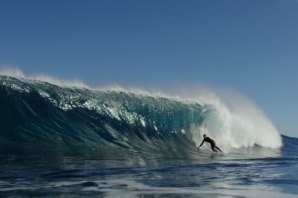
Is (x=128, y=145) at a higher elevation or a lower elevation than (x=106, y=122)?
lower

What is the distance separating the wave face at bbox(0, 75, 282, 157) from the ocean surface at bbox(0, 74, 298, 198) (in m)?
0.05

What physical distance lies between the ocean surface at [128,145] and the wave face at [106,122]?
0.05 metres

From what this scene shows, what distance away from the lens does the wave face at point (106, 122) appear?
20781 millimetres

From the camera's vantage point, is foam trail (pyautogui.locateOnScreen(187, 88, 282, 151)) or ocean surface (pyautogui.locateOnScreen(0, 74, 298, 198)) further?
foam trail (pyautogui.locateOnScreen(187, 88, 282, 151))

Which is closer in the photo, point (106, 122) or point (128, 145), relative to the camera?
point (128, 145)

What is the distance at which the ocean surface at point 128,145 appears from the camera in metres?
10.7

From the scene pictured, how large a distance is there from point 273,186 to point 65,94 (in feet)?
54.8

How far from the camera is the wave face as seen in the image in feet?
68.2

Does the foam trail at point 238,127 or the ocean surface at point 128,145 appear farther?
the foam trail at point 238,127

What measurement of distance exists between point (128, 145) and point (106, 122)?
9.86ft

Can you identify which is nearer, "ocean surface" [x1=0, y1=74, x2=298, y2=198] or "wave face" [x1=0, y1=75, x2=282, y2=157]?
"ocean surface" [x1=0, y1=74, x2=298, y2=198]

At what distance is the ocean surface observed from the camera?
1070 cm

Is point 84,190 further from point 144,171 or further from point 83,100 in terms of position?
point 83,100

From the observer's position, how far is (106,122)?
2512 centimetres
